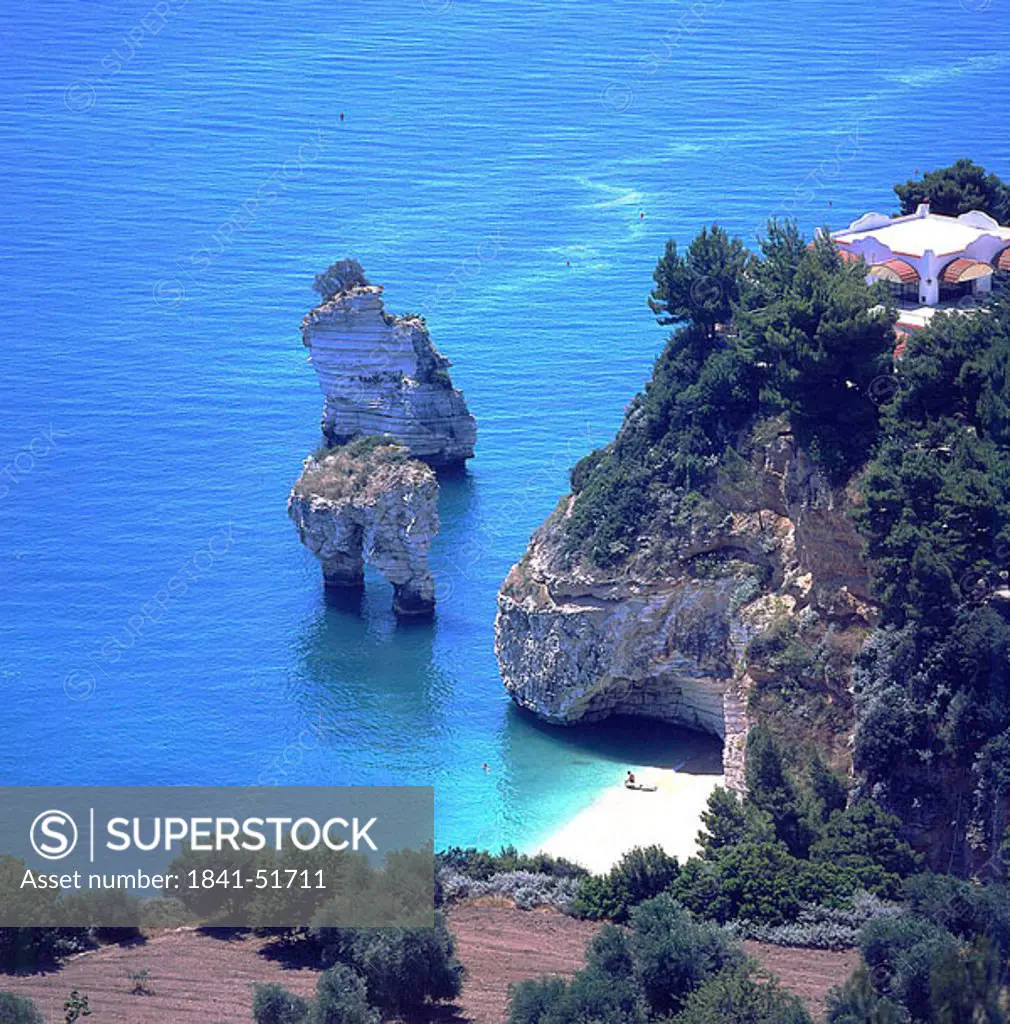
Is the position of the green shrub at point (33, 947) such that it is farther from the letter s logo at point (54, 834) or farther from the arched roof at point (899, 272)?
the arched roof at point (899, 272)

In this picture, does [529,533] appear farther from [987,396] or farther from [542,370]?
[987,396]

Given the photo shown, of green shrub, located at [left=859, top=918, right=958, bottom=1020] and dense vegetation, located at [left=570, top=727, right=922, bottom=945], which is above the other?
dense vegetation, located at [left=570, top=727, right=922, bottom=945]

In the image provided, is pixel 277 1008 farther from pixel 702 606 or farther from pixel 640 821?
pixel 702 606

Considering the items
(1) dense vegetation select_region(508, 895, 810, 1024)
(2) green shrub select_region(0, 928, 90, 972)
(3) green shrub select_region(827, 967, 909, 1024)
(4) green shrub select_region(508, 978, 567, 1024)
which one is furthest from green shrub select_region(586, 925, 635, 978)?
(2) green shrub select_region(0, 928, 90, 972)

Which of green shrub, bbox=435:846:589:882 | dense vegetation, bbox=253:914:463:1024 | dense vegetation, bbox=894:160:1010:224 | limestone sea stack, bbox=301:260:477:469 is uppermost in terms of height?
dense vegetation, bbox=894:160:1010:224

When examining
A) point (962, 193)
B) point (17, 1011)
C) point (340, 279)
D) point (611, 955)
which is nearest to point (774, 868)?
point (611, 955)

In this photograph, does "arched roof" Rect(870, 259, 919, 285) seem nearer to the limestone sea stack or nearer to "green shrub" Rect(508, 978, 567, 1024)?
the limestone sea stack
